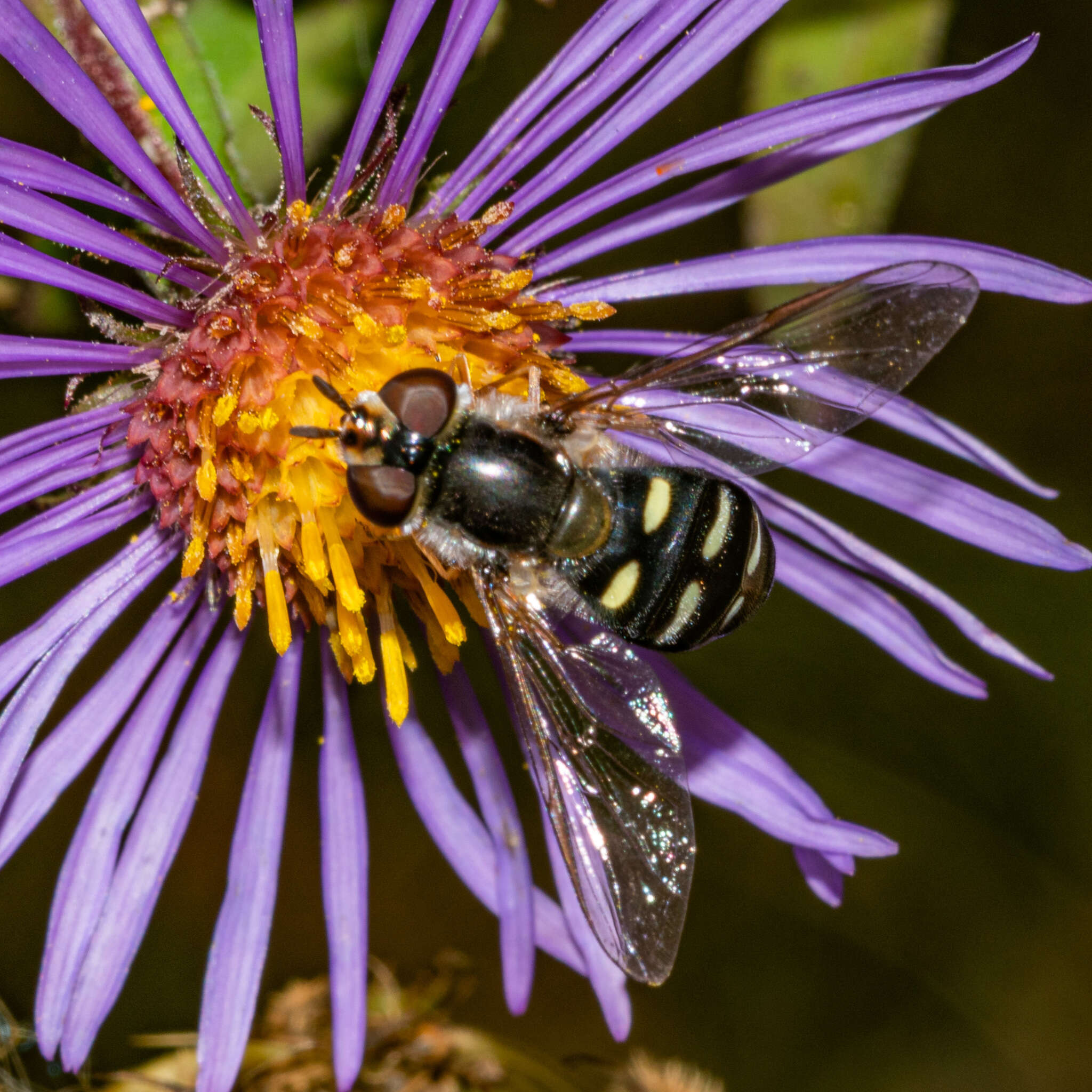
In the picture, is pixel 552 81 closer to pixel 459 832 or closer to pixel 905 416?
pixel 905 416

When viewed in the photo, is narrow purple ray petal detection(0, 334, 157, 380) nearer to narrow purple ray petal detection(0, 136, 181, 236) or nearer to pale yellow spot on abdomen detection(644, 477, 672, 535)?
narrow purple ray petal detection(0, 136, 181, 236)

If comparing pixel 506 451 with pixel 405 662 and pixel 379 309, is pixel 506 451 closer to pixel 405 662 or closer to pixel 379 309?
pixel 379 309

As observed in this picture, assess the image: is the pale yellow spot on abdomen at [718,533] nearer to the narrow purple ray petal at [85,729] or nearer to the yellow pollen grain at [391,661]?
the yellow pollen grain at [391,661]

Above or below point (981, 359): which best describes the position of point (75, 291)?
above

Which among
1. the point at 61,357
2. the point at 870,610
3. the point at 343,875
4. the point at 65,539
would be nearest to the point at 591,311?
the point at 870,610

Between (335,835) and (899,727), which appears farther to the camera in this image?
(899,727)

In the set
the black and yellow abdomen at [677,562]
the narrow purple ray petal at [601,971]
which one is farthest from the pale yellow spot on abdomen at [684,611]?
the narrow purple ray petal at [601,971]

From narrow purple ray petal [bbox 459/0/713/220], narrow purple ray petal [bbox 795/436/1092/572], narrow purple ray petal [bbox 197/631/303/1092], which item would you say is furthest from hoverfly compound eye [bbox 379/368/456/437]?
narrow purple ray petal [bbox 795/436/1092/572]

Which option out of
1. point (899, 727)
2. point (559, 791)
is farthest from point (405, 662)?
point (899, 727)
